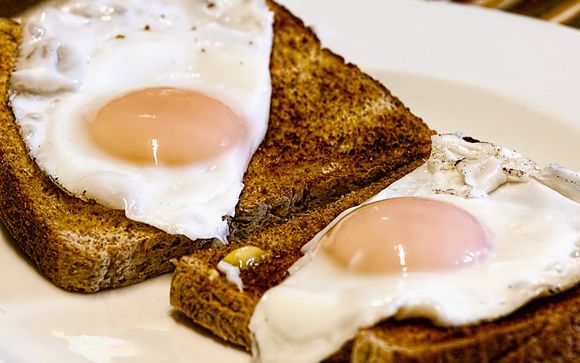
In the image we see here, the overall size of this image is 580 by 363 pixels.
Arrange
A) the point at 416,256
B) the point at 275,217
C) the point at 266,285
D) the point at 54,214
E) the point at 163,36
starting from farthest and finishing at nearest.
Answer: the point at 163,36, the point at 275,217, the point at 54,214, the point at 266,285, the point at 416,256

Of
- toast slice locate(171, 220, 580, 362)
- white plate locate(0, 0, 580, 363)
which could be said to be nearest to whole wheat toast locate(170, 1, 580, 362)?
toast slice locate(171, 220, 580, 362)

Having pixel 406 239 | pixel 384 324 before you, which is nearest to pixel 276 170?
pixel 406 239

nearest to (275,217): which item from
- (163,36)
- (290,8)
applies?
(163,36)

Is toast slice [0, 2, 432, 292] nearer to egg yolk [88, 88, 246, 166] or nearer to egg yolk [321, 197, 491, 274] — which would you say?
egg yolk [88, 88, 246, 166]

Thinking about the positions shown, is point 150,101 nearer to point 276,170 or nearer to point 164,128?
point 164,128

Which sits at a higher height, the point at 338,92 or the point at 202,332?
the point at 338,92

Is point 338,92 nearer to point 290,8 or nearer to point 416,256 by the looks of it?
point 290,8

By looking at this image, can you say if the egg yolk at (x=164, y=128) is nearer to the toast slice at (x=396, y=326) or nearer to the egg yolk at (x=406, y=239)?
the toast slice at (x=396, y=326)
